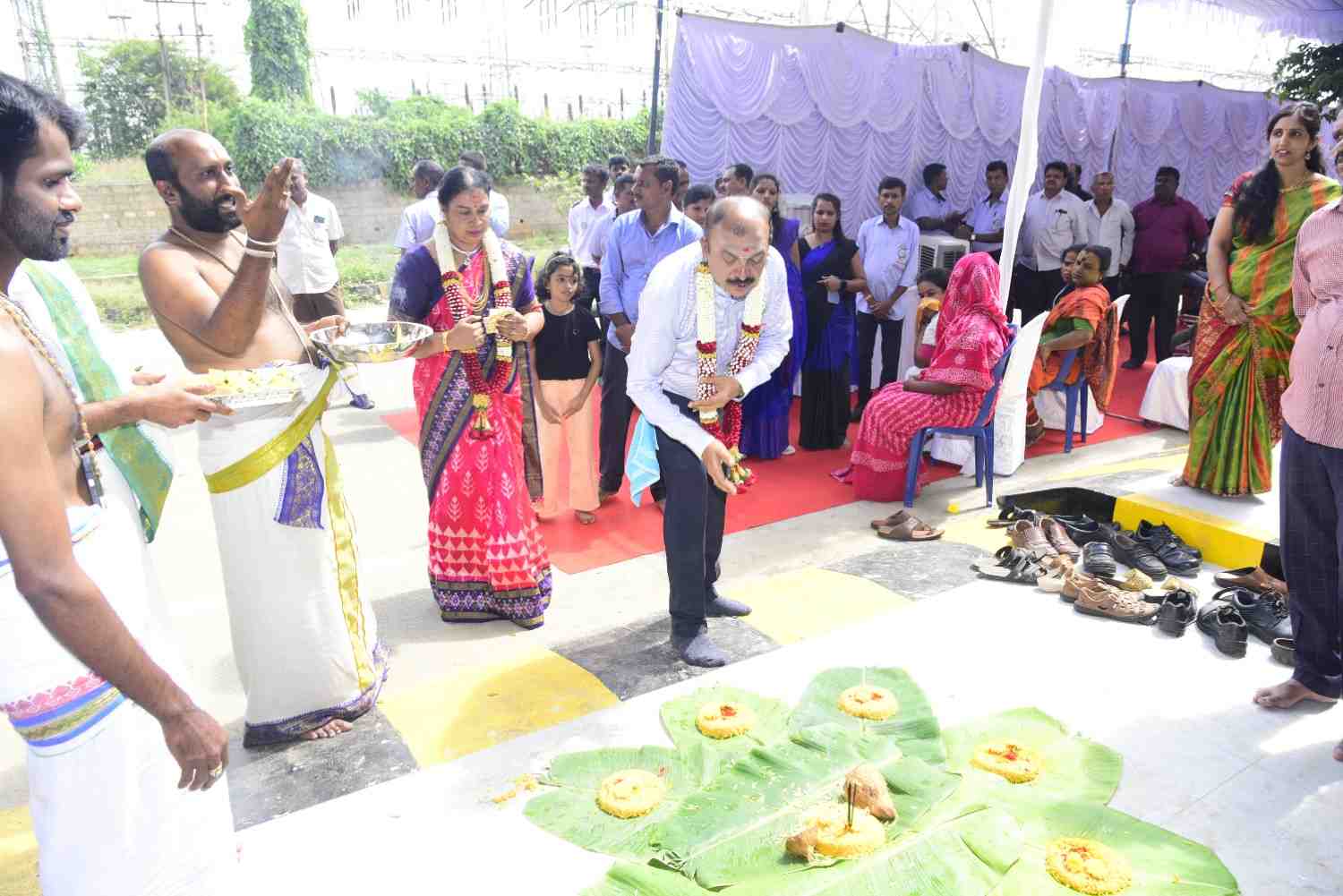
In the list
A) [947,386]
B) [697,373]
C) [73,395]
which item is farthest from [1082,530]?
[73,395]

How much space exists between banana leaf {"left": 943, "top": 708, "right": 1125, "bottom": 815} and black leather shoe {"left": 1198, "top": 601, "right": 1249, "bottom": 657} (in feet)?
3.16

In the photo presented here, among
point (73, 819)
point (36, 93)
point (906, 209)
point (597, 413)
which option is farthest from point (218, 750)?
point (906, 209)

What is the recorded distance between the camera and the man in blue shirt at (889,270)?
7102 millimetres

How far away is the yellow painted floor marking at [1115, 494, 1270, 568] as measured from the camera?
4.38 metres

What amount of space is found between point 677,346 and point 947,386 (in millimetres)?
2524

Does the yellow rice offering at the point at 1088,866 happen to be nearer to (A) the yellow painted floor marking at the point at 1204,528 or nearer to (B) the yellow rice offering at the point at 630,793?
(B) the yellow rice offering at the point at 630,793

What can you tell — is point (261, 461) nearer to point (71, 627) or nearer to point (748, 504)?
point (71, 627)

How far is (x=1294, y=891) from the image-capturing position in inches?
88.0

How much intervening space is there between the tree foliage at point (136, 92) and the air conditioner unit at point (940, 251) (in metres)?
18.8

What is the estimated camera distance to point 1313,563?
3012 millimetres

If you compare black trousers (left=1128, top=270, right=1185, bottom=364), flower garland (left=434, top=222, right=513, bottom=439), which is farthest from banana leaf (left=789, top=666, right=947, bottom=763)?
black trousers (left=1128, top=270, right=1185, bottom=364)

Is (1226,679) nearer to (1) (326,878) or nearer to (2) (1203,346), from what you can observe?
(2) (1203,346)

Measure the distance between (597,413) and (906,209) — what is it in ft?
13.2

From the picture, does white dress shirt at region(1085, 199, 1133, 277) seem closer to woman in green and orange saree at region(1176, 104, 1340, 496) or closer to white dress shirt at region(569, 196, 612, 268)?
woman in green and orange saree at region(1176, 104, 1340, 496)
